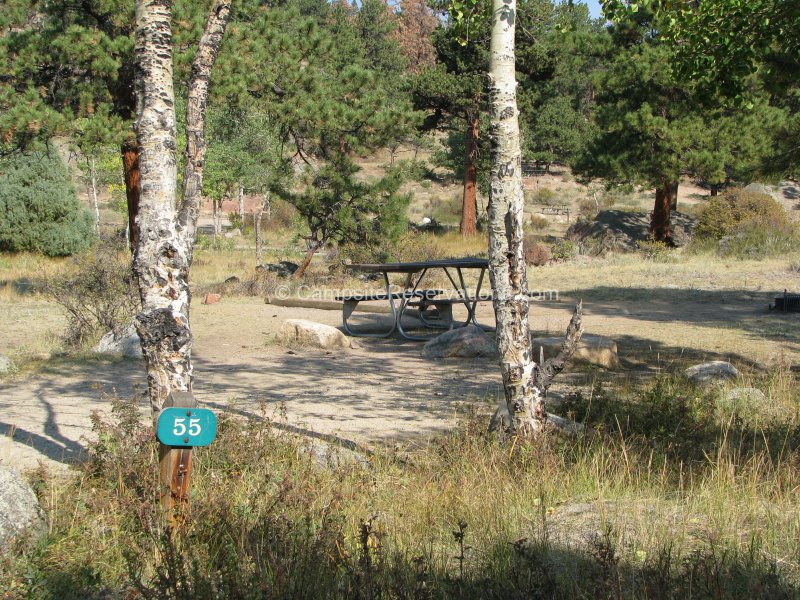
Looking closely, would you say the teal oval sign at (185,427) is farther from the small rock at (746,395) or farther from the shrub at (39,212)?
the shrub at (39,212)

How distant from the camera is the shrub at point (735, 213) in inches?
845

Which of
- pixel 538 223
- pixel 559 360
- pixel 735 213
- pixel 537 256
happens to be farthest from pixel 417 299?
pixel 538 223

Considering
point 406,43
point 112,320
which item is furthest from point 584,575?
point 406,43

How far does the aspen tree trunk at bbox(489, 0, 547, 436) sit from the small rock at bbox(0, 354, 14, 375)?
5516 millimetres

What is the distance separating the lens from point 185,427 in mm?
3250

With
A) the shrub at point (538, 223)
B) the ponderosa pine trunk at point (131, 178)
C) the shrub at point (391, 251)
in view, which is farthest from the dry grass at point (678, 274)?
the shrub at point (538, 223)

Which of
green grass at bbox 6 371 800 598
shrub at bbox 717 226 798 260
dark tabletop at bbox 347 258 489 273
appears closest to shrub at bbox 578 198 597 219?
shrub at bbox 717 226 798 260

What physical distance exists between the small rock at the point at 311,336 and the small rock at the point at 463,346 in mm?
1249

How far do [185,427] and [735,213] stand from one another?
21097 mm

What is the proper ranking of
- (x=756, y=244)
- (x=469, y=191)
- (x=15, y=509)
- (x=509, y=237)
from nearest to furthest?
(x=15, y=509), (x=509, y=237), (x=756, y=244), (x=469, y=191)

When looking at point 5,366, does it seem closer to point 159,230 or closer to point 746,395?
point 159,230

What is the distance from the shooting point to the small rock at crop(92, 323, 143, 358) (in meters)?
8.98

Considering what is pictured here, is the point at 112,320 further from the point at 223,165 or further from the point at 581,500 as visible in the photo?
the point at 223,165

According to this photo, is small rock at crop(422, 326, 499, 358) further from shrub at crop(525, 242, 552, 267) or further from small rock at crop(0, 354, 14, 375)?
shrub at crop(525, 242, 552, 267)
